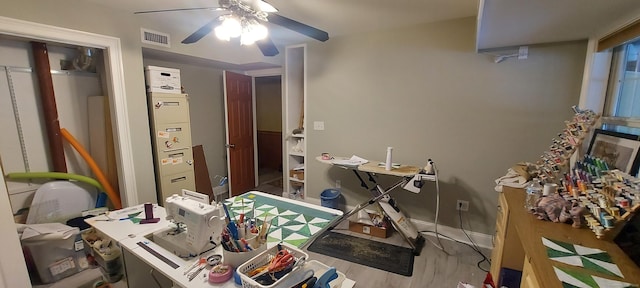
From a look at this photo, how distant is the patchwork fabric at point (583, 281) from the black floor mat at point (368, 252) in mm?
1471

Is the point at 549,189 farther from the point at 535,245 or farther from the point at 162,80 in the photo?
the point at 162,80

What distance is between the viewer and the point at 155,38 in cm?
266

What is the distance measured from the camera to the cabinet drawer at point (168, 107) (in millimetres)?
2730

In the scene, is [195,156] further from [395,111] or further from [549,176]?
[549,176]

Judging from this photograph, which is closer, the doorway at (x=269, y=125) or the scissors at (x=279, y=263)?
the scissors at (x=279, y=263)

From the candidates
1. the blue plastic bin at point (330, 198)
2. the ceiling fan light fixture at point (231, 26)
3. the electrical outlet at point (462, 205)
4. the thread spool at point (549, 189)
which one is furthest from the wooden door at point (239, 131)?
the thread spool at point (549, 189)

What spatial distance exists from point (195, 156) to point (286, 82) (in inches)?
66.3

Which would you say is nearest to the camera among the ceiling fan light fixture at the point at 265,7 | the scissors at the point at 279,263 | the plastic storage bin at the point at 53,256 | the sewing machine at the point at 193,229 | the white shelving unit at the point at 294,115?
the scissors at the point at 279,263

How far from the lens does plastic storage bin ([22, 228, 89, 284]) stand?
2.02m

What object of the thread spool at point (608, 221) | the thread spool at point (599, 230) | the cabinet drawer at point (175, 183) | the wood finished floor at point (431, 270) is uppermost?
the thread spool at point (608, 221)

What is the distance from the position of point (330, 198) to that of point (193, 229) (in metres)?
2.17

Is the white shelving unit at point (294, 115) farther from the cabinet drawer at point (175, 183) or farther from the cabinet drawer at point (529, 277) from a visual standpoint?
the cabinet drawer at point (529, 277)

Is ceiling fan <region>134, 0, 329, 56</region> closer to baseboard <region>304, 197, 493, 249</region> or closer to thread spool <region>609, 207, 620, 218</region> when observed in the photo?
thread spool <region>609, 207, 620, 218</region>

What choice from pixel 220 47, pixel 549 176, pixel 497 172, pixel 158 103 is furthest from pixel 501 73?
pixel 158 103
